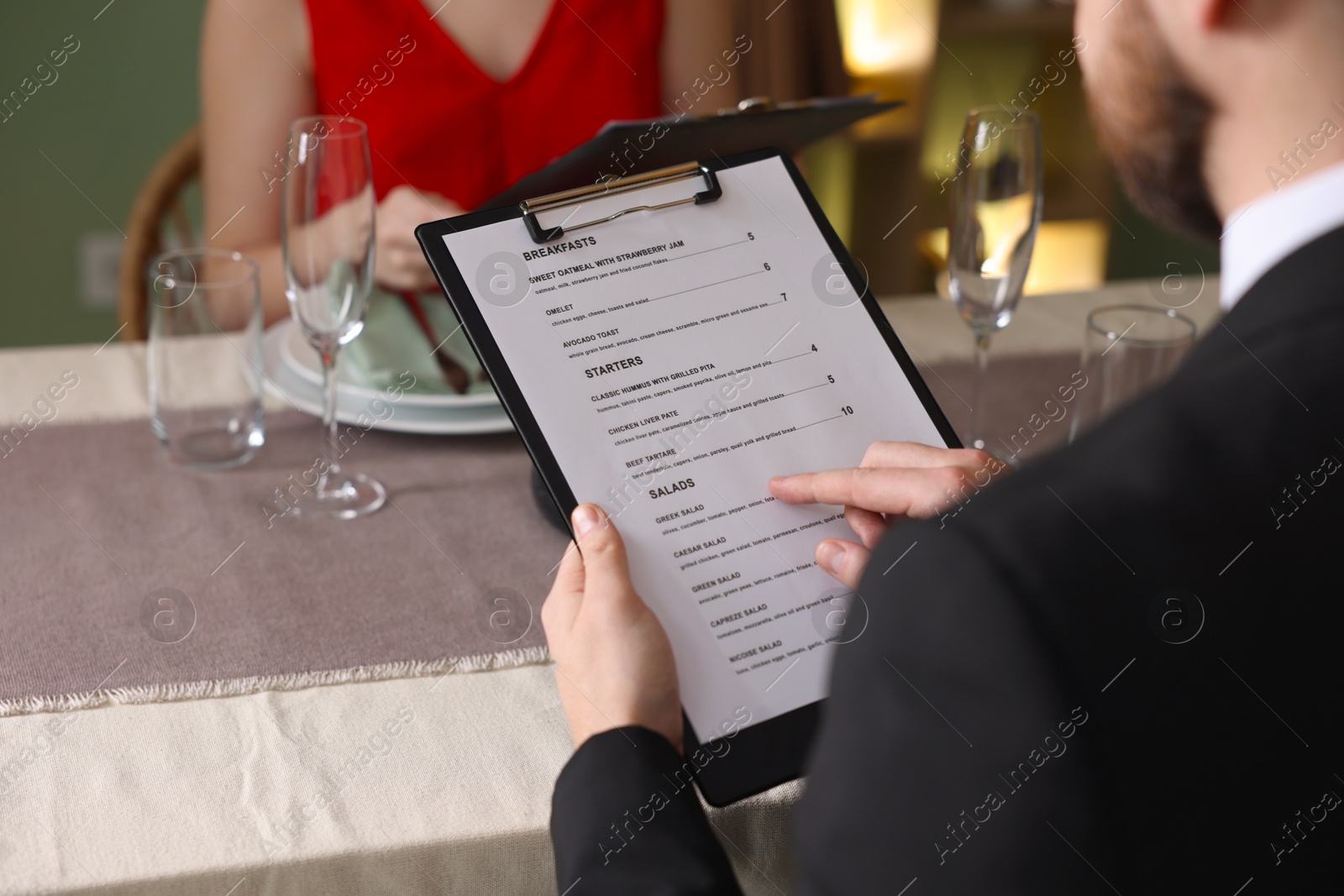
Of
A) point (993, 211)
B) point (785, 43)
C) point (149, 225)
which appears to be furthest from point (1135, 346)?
point (785, 43)

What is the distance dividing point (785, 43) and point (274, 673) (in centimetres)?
180

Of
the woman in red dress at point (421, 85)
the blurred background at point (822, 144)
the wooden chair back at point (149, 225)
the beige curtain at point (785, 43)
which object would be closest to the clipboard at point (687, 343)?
the woman in red dress at point (421, 85)

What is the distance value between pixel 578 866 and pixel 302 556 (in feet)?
1.17

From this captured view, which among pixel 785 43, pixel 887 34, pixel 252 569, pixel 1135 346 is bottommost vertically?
pixel 887 34

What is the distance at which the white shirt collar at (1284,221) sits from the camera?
42cm

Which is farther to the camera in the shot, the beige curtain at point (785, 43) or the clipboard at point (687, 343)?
the beige curtain at point (785, 43)

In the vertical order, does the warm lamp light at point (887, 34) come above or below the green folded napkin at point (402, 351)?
below

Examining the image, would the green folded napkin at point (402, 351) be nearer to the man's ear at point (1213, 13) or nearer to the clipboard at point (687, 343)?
the clipboard at point (687, 343)

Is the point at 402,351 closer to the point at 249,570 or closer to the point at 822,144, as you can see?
the point at 249,570

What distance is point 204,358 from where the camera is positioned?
0.85 m

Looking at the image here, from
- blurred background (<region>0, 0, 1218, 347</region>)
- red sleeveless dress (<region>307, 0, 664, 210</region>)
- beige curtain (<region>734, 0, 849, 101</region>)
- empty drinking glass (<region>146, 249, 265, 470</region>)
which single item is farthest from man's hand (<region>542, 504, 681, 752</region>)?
beige curtain (<region>734, 0, 849, 101</region>)

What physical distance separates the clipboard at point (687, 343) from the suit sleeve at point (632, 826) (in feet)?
0.10

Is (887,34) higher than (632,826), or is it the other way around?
(632,826)

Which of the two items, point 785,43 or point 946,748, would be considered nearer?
point 946,748
